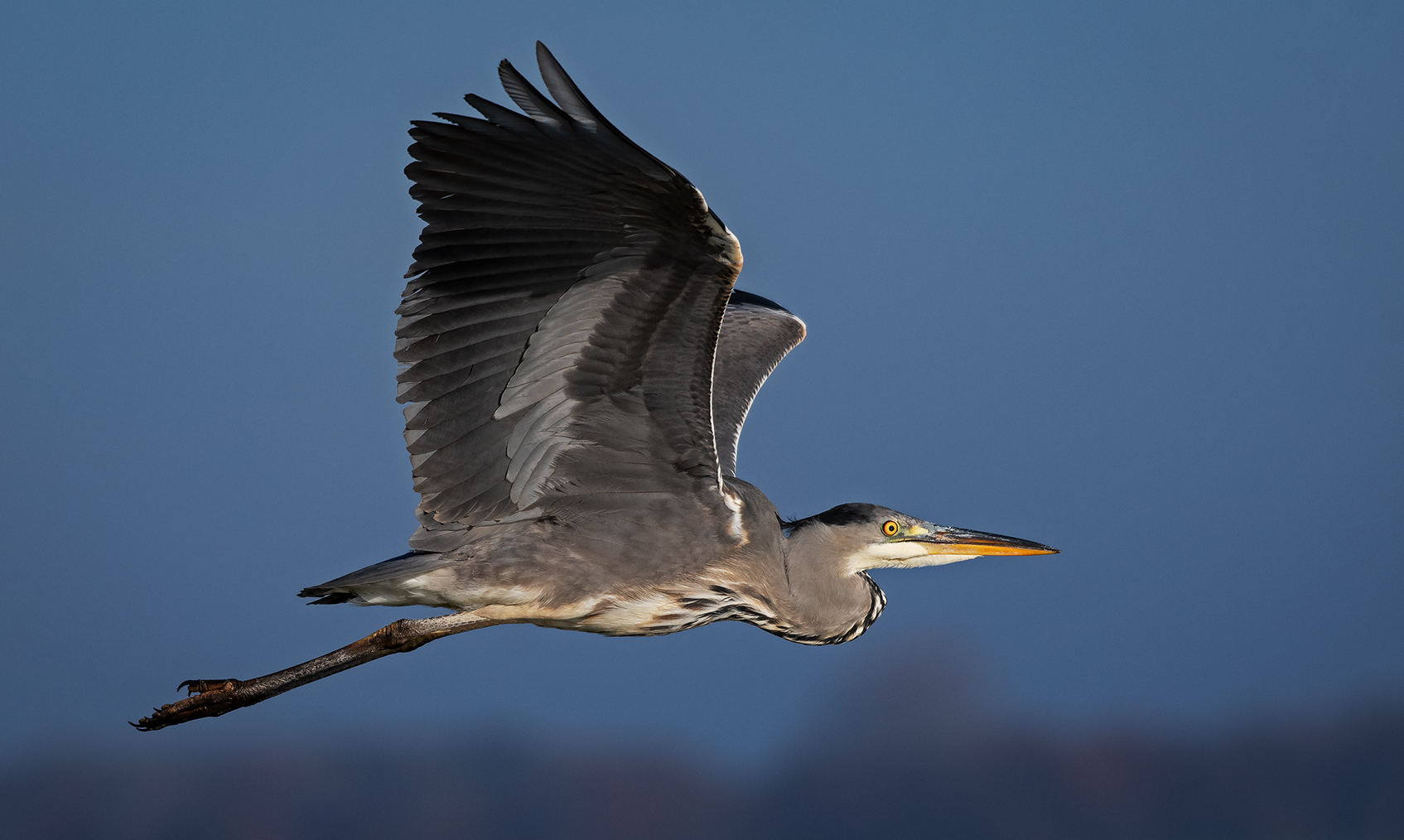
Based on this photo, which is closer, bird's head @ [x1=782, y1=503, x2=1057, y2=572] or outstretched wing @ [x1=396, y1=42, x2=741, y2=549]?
outstretched wing @ [x1=396, y1=42, x2=741, y2=549]

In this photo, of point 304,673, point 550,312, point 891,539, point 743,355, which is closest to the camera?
point 550,312

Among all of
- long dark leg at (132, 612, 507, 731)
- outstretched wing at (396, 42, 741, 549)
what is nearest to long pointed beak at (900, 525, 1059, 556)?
outstretched wing at (396, 42, 741, 549)

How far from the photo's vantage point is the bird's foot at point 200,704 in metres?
5.21

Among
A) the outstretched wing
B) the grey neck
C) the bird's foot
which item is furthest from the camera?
the grey neck

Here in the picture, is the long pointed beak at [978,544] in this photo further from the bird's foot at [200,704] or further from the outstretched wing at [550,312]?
the bird's foot at [200,704]

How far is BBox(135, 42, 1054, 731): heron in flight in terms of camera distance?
4.46 meters

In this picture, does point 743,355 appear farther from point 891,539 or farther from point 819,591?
point 819,591

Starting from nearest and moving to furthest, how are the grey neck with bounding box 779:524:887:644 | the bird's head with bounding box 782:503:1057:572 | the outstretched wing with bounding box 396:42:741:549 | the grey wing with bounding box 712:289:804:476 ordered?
the outstretched wing with bounding box 396:42:741:549 → the grey neck with bounding box 779:524:887:644 → the bird's head with bounding box 782:503:1057:572 → the grey wing with bounding box 712:289:804:476

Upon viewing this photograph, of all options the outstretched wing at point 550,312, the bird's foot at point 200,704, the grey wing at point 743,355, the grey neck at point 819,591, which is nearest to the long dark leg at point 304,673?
the bird's foot at point 200,704

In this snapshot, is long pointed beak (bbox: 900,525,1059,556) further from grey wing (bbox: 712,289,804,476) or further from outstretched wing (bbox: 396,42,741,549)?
outstretched wing (bbox: 396,42,741,549)

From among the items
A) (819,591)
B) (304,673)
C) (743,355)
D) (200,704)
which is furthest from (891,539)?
(200,704)

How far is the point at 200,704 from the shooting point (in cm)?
525

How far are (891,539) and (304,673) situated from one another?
292cm

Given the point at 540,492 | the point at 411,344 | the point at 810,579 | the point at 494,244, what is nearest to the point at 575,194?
the point at 494,244
